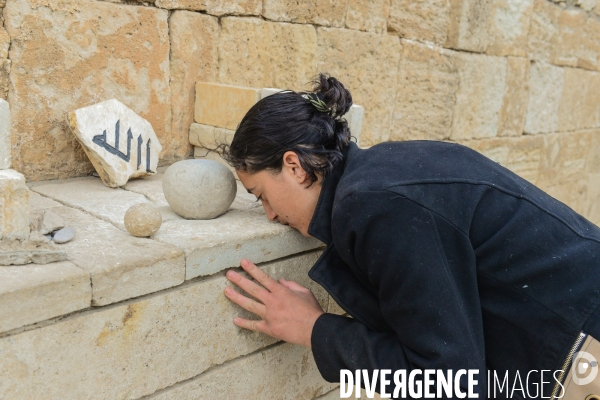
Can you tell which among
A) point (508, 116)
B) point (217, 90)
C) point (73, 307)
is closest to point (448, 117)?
point (508, 116)

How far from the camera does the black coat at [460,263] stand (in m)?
1.58

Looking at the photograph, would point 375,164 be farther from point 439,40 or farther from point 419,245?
point 439,40

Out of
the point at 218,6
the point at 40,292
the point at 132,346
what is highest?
the point at 218,6

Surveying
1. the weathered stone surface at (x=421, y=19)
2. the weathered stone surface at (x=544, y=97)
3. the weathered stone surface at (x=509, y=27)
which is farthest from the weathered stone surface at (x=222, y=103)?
the weathered stone surface at (x=544, y=97)

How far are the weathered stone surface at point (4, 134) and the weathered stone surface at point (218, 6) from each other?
1366mm

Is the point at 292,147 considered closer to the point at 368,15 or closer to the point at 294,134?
the point at 294,134

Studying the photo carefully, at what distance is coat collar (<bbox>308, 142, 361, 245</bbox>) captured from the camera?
74.5 inches

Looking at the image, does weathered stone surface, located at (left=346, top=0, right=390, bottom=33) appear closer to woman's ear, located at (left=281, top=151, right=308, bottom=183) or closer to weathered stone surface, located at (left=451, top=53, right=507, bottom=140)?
weathered stone surface, located at (left=451, top=53, right=507, bottom=140)

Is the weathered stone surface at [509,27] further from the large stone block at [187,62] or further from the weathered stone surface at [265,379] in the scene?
the weathered stone surface at [265,379]

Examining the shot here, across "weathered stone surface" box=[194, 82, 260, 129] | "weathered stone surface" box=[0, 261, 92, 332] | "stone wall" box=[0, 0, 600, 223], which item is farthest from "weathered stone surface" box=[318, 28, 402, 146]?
"weathered stone surface" box=[0, 261, 92, 332]

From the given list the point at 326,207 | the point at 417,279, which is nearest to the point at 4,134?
the point at 326,207

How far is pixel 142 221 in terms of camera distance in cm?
189

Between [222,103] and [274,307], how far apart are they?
1320mm

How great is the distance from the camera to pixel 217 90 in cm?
298
